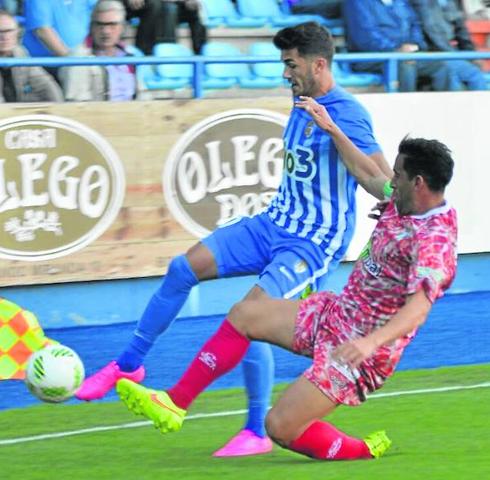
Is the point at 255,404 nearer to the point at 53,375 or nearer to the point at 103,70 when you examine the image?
the point at 53,375

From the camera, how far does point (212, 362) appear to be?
6043 millimetres

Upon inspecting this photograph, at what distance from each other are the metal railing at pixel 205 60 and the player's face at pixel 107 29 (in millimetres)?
508

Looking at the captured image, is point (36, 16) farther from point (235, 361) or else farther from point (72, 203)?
point (235, 361)

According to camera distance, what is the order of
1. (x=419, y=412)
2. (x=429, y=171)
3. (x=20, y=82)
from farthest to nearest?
(x=20, y=82) < (x=419, y=412) < (x=429, y=171)

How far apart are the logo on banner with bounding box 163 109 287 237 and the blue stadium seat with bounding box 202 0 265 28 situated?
2061 millimetres

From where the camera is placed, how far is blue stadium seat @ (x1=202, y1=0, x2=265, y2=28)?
477 inches

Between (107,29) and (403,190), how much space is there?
5.01 meters

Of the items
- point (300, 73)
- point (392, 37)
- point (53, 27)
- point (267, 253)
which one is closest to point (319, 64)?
point (300, 73)

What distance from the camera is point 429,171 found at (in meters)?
5.62

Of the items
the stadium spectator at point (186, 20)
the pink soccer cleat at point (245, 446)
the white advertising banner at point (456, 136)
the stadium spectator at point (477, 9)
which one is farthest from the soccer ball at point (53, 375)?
the stadium spectator at point (477, 9)

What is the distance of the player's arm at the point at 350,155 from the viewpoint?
643cm

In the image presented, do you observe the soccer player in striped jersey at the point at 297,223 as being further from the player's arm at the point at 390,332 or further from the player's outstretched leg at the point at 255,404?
the player's arm at the point at 390,332

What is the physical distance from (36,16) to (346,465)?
525 cm

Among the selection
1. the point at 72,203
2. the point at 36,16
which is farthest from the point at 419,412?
the point at 36,16
